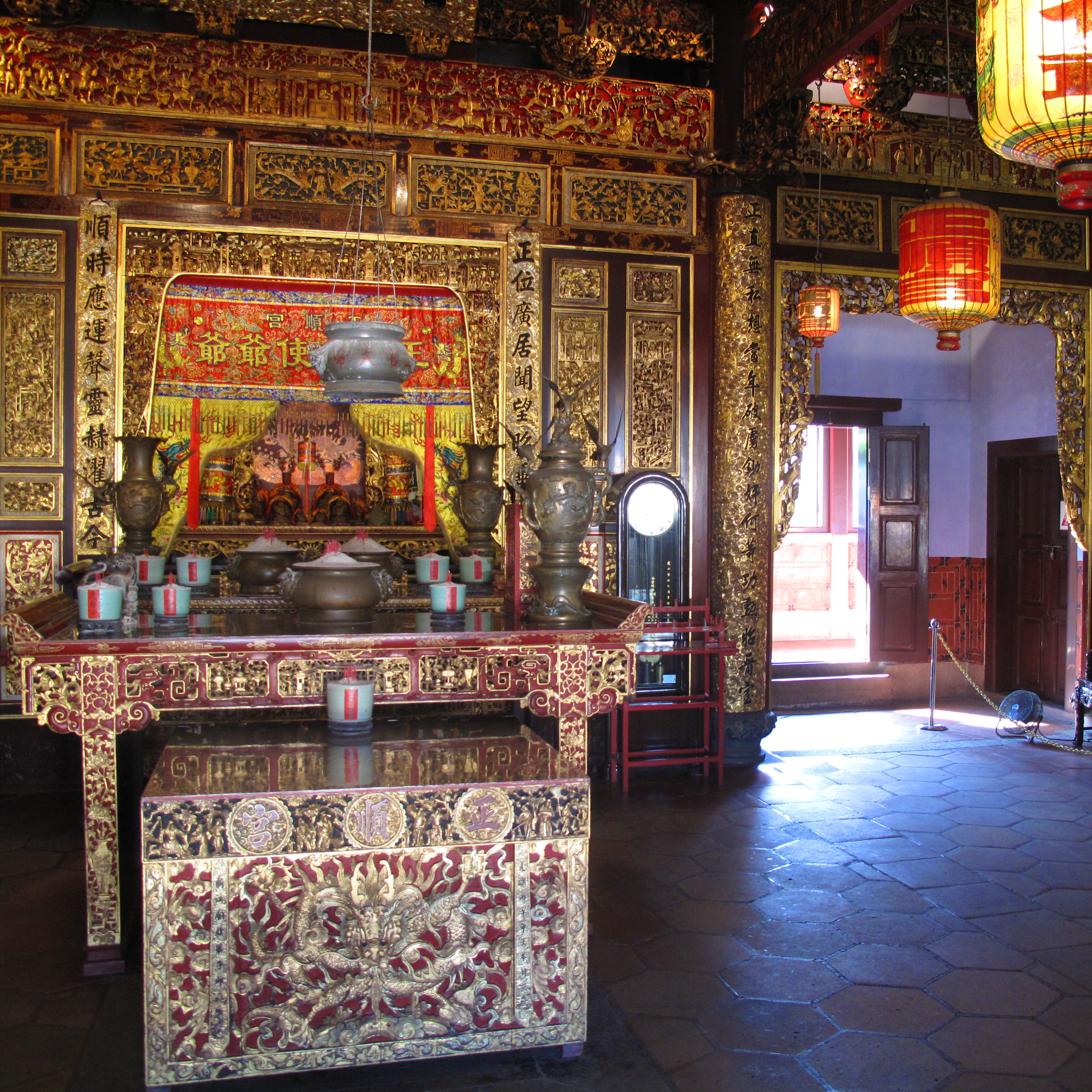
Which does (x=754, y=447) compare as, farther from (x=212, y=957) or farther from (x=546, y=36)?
(x=212, y=957)

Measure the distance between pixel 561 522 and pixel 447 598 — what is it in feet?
1.59

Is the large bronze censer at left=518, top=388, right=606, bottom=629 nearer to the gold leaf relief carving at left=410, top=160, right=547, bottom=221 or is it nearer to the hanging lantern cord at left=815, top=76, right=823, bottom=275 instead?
the gold leaf relief carving at left=410, top=160, right=547, bottom=221

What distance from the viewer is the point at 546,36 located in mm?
5094

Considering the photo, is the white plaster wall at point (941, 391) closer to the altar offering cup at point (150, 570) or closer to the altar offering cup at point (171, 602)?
the altar offering cup at point (150, 570)

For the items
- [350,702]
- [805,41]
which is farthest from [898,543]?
[350,702]

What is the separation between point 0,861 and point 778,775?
11.4 ft

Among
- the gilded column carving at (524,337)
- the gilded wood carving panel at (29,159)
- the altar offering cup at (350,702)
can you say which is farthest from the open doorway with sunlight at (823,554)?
the altar offering cup at (350,702)

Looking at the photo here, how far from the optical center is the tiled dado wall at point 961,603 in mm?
7320

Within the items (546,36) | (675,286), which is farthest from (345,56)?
(675,286)

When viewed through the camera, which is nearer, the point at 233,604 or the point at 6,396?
the point at 233,604

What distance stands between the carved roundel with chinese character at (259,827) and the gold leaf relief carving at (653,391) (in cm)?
343

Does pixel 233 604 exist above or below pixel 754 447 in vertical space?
below

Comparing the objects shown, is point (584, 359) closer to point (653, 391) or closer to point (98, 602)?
point (653, 391)

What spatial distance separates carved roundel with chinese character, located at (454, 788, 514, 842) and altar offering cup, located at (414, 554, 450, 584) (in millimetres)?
1676
